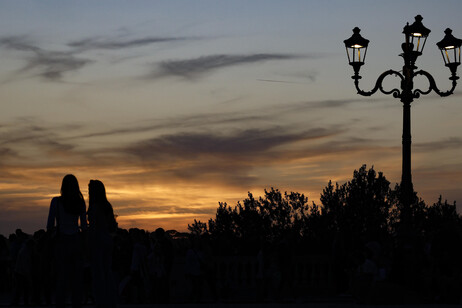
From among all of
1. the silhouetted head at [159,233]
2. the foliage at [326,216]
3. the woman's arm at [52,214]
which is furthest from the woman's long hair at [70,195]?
the foliage at [326,216]

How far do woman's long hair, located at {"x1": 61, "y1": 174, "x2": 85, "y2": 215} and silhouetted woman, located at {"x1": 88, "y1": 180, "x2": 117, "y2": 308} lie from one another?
222mm

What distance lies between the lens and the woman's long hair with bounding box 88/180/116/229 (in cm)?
1367

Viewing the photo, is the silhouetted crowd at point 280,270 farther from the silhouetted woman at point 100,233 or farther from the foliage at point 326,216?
the foliage at point 326,216

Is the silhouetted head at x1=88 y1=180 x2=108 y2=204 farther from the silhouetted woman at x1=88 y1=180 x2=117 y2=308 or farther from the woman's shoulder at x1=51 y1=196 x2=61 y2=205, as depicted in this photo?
the woman's shoulder at x1=51 y1=196 x2=61 y2=205

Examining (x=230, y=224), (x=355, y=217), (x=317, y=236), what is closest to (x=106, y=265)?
(x=317, y=236)

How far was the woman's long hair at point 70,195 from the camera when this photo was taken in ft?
44.5

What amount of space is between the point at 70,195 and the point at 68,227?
1.55 feet

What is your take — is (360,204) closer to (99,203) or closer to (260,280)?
(260,280)

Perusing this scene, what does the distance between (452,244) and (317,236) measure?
4475 centimetres

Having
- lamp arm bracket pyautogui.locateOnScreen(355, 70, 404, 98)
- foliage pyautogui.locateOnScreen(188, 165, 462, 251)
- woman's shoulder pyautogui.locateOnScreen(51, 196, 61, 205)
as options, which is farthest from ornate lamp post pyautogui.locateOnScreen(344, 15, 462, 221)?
foliage pyautogui.locateOnScreen(188, 165, 462, 251)

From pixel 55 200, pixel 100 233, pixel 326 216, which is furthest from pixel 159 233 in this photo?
pixel 326 216

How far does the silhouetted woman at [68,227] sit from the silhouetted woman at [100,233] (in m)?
0.16

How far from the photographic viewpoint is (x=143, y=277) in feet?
71.5

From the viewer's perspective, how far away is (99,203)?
13.7 m
